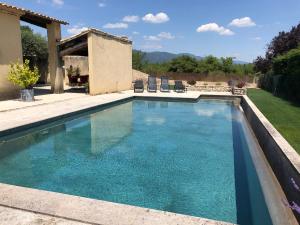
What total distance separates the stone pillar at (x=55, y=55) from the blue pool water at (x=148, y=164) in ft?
21.9

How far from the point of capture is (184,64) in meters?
42.9

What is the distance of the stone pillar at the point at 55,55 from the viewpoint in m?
16.2

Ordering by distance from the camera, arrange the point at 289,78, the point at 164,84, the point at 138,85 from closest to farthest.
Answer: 1. the point at 289,78
2. the point at 138,85
3. the point at 164,84

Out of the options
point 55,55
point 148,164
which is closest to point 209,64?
point 55,55

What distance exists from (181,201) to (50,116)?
6.39 metres

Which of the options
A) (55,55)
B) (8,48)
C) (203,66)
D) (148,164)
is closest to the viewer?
(148,164)

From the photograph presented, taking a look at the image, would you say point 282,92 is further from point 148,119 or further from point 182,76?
point 182,76

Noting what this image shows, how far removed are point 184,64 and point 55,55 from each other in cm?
2878

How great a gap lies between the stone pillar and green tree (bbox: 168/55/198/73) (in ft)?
90.9

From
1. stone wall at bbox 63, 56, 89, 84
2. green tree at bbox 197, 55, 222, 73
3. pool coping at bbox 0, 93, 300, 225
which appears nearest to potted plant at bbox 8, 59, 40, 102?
pool coping at bbox 0, 93, 300, 225

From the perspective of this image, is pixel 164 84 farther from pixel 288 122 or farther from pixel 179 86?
pixel 288 122

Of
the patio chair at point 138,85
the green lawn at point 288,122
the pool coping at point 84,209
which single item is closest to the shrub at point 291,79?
the green lawn at point 288,122

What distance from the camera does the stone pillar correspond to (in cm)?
1622

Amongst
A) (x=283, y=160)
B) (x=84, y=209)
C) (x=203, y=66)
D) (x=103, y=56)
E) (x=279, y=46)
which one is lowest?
(x=84, y=209)
